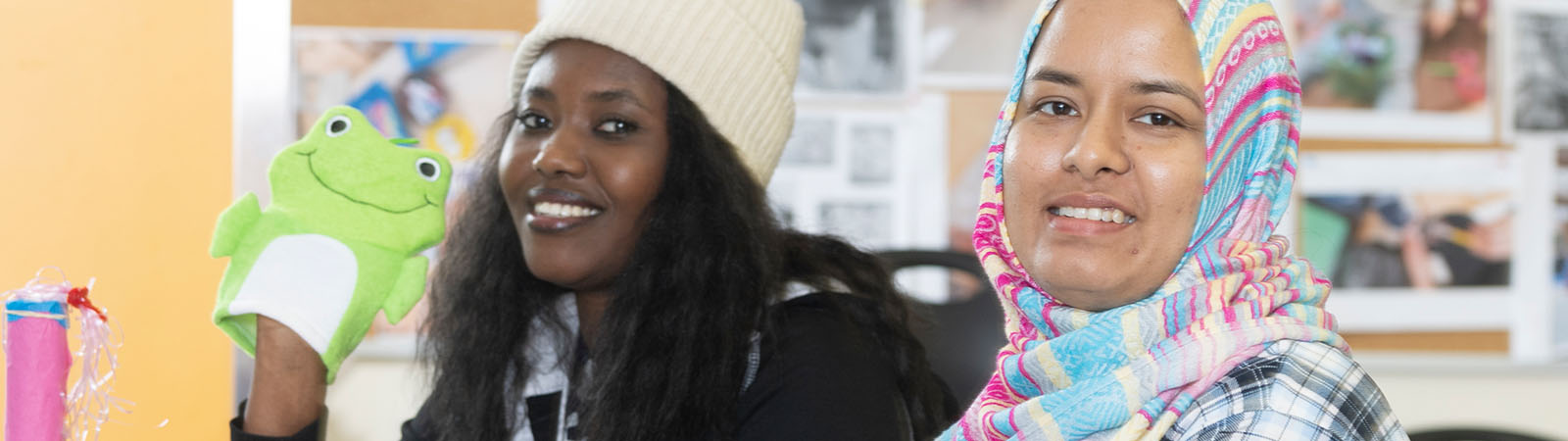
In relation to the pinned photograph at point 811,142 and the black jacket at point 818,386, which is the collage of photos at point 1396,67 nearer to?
the pinned photograph at point 811,142

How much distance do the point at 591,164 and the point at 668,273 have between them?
0.40 ft

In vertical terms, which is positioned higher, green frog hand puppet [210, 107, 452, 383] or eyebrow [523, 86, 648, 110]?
eyebrow [523, 86, 648, 110]

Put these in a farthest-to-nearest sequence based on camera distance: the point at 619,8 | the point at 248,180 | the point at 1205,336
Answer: the point at 619,8, the point at 248,180, the point at 1205,336

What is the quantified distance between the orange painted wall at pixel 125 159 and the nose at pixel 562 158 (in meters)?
0.28

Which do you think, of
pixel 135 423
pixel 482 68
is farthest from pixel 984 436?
pixel 482 68

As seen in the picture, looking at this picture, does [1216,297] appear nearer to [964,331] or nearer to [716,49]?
[716,49]

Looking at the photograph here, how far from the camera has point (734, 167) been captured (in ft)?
4.22

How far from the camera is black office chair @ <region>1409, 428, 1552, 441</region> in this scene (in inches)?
50.1

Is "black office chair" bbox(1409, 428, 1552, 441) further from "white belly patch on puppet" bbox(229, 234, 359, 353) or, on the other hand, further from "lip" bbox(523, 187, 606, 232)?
"white belly patch on puppet" bbox(229, 234, 359, 353)

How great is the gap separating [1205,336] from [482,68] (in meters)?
1.46

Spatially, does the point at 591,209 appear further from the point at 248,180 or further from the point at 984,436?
the point at 984,436

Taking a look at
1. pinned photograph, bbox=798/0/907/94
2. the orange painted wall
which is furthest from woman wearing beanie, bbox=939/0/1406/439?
pinned photograph, bbox=798/0/907/94

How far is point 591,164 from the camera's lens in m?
1.23

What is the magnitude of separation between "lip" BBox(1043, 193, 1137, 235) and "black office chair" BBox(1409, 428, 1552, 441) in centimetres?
59
